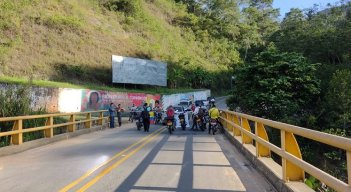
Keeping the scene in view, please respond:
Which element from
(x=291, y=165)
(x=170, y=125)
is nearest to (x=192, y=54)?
(x=170, y=125)

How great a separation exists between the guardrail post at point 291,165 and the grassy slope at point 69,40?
121 ft

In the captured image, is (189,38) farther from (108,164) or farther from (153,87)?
(108,164)

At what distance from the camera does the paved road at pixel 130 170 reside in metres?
8.46

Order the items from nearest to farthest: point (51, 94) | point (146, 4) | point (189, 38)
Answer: point (51, 94) < point (146, 4) < point (189, 38)

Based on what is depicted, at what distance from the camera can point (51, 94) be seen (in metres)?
36.7

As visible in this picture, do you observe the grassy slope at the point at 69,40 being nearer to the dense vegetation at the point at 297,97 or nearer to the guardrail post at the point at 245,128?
the dense vegetation at the point at 297,97

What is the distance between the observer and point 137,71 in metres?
56.7

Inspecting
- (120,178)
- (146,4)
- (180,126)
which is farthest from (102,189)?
(146,4)

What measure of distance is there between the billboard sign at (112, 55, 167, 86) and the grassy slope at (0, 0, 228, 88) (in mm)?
2118

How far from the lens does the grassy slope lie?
44719mm

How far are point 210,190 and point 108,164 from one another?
3.90 m

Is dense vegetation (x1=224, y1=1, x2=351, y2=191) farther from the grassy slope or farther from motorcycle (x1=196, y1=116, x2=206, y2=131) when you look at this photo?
the grassy slope

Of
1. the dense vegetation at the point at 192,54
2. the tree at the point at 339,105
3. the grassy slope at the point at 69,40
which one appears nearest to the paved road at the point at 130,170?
the dense vegetation at the point at 192,54

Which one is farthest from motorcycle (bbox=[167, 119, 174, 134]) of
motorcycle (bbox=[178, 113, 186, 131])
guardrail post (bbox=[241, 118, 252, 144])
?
guardrail post (bbox=[241, 118, 252, 144])
